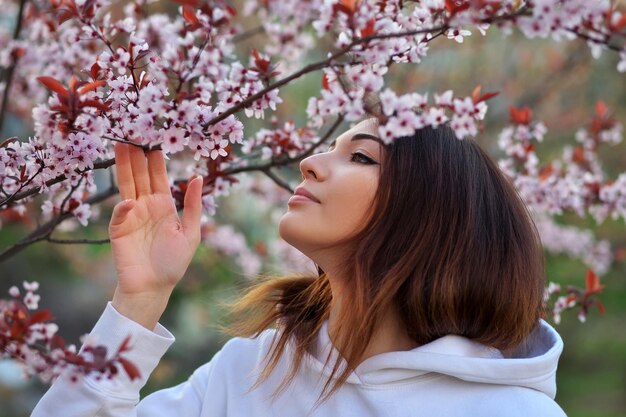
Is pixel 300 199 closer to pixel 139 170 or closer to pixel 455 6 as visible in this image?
pixel 139 170

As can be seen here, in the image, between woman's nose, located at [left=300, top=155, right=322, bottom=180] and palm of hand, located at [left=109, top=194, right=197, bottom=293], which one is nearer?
palm of hand, located at [left=109, top=194, right=197, bottom=293]

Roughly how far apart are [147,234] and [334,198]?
35 centimetres

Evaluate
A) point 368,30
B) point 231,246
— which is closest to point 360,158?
point 368,30

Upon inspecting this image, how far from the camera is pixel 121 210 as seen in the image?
1379 millimetres

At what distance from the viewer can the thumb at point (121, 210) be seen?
1.37m

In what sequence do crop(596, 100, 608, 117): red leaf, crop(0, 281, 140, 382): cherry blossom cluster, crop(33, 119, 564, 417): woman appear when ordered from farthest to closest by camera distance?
crop(596, 100, 608, 117): red leaf < crop(33, 119, 564, 417): woman < crop(0, 281, 140, 382): cherry blossom cluster

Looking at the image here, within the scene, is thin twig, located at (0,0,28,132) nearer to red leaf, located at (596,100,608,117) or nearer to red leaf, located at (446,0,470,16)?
red leaf, located at (446,0,470,16)

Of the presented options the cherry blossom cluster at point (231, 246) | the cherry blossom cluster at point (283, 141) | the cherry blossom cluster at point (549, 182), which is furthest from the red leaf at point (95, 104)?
the cherry blossom cluster at point (231, 246)

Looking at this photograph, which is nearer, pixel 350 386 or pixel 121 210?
pixel 121 210

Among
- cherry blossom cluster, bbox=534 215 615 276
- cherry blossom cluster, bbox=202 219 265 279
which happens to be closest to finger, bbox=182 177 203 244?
cherry blossom cluster, bbox=202 219 265 279

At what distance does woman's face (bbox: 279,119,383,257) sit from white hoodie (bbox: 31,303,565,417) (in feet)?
0.87

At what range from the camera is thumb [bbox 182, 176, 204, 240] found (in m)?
Answer: 1.49

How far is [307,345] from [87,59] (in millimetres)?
1116

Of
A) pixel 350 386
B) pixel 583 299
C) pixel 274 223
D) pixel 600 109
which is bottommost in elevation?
pixel 274 223
